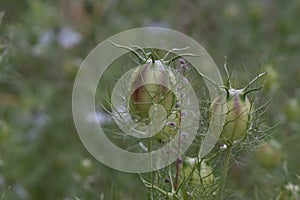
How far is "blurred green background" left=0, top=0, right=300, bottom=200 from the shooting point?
1.36 m

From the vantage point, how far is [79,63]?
5.40 ft

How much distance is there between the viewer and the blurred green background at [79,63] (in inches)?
53.4

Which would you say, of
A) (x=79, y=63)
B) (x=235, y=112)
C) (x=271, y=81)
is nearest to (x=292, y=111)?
(x=271, y=81)

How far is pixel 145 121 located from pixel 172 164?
84 mm

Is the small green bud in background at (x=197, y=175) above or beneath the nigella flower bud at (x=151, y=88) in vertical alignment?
beneath

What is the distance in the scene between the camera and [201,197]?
0.78 meters

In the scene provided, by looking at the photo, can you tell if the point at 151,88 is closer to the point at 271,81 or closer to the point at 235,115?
the point at 235,115

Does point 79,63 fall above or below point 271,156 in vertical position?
above

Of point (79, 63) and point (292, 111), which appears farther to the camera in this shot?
point (79, 63)

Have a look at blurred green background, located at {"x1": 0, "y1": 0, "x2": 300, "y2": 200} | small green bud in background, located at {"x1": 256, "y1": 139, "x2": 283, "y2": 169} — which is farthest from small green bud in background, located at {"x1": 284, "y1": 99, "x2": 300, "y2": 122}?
small green bud in background, located at {"x1": 256, "y1": 139, "x2": 283, "y2": 169}

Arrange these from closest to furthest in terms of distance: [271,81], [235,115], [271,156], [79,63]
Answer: [235,115], [271,156], [271,81], [79,63]

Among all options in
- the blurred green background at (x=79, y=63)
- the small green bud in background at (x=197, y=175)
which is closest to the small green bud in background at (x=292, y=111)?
the blurred green background at (x=79, y=63)

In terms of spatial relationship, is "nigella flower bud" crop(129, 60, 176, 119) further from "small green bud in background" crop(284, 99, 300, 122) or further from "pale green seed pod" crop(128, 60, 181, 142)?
"small green bud in background" crop(284, 99, 300, 122)

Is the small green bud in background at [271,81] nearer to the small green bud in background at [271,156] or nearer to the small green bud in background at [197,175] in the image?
the small green bud in background at [271,156]
